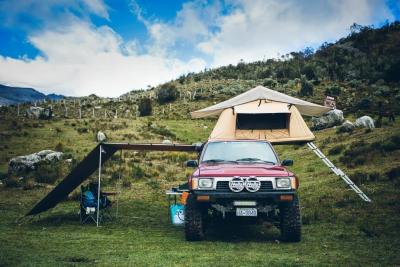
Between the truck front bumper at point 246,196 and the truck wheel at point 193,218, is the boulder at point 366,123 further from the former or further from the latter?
the truck wheel at point 193,218

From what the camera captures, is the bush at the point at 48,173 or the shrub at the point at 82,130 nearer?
the bush at the point at 48,173

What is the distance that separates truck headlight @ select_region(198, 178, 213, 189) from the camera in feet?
27.2

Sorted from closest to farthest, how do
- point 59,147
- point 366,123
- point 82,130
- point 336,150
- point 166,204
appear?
1. point 166,204
2. point 336,150
3. point 366,123
4. point 59,147
5. point 82,130

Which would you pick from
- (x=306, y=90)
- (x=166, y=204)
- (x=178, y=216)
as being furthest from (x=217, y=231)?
(x=306, y=90)

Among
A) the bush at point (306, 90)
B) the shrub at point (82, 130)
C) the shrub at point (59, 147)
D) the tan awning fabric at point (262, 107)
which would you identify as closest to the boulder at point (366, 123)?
the tan awning fabric at point (262, 107)

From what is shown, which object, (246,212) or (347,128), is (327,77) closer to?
(347,128)

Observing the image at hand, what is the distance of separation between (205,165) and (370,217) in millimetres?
4426

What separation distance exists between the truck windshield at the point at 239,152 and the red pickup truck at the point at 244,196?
52cm

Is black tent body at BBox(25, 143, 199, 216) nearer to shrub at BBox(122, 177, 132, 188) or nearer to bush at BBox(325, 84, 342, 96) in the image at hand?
shrub at BBox(122, 177, 132, 188)

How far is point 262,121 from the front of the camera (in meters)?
15.5

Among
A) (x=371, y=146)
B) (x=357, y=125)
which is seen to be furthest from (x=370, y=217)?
(x=357, y=125)

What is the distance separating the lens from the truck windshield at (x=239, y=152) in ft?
31.2

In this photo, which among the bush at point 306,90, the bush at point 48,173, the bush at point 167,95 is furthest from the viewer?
the bush at point 167,95

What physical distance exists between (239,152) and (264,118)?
19.7 feet
